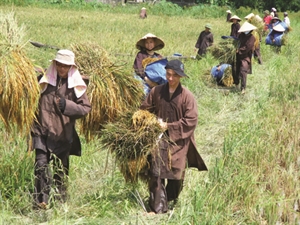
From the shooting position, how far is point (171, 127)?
164 inches

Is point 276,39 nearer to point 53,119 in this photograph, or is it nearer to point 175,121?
point 175,121

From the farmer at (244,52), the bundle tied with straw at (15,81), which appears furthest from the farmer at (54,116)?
the farmer at (244,52)

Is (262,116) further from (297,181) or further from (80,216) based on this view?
(80,216)

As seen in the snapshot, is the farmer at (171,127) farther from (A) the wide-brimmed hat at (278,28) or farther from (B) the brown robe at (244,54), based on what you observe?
(A) the wide-brimmed hat at (278,28)

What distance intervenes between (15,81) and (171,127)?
1.28 m

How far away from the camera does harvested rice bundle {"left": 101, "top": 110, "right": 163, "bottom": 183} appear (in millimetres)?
4148

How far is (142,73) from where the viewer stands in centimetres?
564

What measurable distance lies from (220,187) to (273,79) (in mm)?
6092

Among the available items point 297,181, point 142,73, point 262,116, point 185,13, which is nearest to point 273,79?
point 262,116

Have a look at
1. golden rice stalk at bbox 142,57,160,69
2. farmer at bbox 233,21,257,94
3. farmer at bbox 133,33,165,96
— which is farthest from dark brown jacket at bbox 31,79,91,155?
farmer at bbox 233,21,257,94

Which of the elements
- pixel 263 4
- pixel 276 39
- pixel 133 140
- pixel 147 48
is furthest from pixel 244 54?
pixel 263 4

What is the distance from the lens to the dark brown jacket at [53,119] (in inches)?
164

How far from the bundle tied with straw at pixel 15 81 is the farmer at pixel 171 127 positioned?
3.24 feet

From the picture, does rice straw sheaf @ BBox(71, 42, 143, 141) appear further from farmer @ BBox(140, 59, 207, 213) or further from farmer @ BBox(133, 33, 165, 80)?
farmer @ BBox(133, 33, 165, 80)
